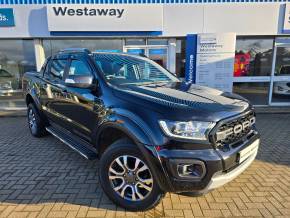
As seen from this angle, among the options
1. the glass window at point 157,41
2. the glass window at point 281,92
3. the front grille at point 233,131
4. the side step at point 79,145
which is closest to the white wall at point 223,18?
the glass window at point 157,41

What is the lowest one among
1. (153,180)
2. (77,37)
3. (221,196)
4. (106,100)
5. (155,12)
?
(221,196)

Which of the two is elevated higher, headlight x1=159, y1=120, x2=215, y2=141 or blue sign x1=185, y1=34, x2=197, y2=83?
blue sign x1=185, y1=34, x2=197, y2=83

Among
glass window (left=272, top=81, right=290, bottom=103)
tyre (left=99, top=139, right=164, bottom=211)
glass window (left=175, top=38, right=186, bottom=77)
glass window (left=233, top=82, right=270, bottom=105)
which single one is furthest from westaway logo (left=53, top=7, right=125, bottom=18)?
glass window (left=272, top=81, right=290, bottom=103)

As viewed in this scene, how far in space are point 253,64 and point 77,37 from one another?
21.1 ft

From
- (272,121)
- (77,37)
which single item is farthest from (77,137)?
(272,121)

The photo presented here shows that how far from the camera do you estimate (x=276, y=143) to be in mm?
5172

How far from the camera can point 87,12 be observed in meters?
7.73

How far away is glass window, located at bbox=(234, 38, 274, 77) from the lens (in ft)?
28.3

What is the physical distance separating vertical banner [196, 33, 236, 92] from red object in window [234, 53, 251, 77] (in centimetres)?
122

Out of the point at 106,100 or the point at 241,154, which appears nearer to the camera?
the point at 241,154

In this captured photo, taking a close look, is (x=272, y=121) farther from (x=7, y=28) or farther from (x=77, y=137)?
(x=7, y=28)

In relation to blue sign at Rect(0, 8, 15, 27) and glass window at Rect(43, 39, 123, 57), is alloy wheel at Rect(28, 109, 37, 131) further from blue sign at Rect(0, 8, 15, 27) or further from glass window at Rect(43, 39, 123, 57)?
blue sign at Rect(0, 8, 15, 27)

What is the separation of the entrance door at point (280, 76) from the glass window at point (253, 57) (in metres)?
0.22

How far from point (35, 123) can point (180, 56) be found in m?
5.41
